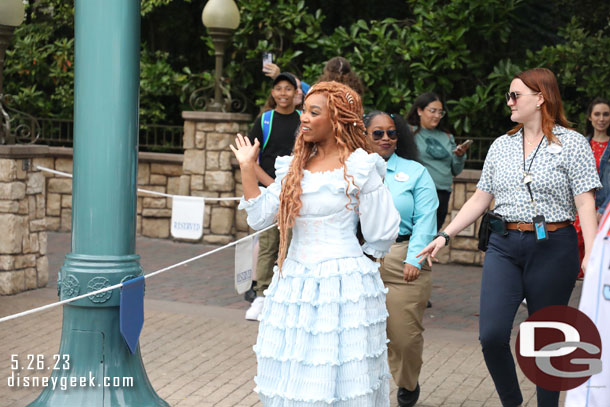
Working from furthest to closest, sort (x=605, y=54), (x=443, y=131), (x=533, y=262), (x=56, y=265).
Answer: (x=605, y=54) < (x=56, y=265) < (x=443, y=131) < (x=533, y=262)

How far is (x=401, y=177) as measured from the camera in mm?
5293

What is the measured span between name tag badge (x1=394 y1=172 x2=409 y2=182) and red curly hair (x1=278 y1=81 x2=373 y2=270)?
1004mm

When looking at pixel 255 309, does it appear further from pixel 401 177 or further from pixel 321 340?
pixel 321 340

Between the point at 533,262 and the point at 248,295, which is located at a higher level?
the point at 533,262

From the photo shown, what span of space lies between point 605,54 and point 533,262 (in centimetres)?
675

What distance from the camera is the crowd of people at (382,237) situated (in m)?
4.04

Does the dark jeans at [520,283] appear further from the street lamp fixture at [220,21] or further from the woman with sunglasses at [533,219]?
the street lamp fixture at [220,21]

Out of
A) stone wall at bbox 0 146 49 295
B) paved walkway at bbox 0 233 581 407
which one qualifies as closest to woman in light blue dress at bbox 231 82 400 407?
paved walkway at bbox 0 233 581 407

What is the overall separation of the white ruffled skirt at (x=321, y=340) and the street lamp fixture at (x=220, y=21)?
7.82 metres

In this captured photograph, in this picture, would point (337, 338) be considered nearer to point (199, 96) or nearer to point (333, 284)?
point (333, 284)

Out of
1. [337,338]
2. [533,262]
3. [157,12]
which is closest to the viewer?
[337,338]

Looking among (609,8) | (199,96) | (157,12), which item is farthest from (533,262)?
(157,12)

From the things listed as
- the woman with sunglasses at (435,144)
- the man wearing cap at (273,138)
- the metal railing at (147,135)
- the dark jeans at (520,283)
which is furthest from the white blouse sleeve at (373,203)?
the metal railing at (147,135)

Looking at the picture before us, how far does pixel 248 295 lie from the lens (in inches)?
322
